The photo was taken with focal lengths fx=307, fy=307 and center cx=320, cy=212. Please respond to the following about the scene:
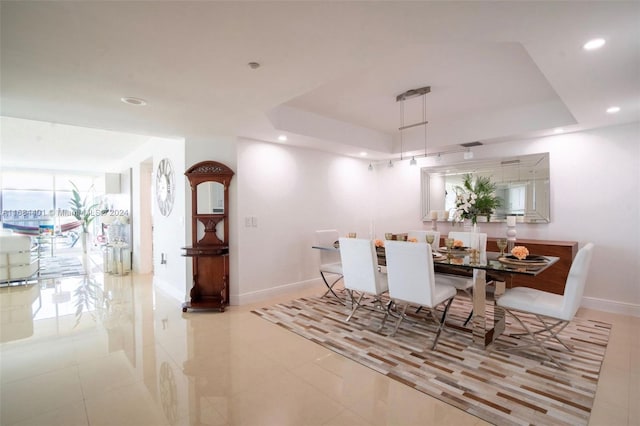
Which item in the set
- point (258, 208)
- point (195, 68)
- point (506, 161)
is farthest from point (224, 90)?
point (506, 161)

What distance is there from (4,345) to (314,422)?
3316 millimetres

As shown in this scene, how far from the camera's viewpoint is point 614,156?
3.96 metres

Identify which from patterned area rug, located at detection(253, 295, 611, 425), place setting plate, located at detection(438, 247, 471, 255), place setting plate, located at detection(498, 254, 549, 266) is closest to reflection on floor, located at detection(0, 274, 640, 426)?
patterned area rug, located at detection(253, 295, 611, 425)

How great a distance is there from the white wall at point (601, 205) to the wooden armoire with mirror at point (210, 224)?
4.42m

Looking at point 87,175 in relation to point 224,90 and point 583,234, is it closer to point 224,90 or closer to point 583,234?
point 224,90

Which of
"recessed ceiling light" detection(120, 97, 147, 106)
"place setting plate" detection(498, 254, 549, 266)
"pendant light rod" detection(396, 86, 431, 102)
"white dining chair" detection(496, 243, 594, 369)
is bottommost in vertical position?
"white dining chair" detection(496, 243, 594, 369)

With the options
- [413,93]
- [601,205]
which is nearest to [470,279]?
[601,205]

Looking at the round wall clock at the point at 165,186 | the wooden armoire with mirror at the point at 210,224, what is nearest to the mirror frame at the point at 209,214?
the wooden armoire with mirror at the point at 210,224

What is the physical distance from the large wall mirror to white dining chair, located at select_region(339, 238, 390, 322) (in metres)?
2.61

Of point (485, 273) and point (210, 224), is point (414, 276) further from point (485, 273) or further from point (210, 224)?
point (210, 224)

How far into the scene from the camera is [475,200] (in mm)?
3406

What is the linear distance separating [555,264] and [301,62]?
13.1ft

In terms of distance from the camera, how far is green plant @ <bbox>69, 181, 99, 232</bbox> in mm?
10156

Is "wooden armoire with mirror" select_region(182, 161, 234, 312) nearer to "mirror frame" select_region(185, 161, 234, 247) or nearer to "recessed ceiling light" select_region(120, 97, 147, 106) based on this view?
"mirror frame" select_region(185, 161, 234, 247)
